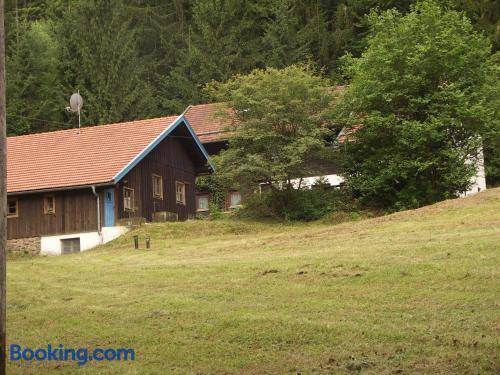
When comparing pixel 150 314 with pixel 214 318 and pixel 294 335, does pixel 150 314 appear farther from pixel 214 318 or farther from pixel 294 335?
pixel 294 335

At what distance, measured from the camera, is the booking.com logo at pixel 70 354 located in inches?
499

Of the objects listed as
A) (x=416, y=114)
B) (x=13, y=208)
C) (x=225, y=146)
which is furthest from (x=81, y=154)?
(x=416, y=114)

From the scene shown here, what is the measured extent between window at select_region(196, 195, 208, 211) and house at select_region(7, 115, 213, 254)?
667 cm

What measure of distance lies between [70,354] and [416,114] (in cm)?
2850

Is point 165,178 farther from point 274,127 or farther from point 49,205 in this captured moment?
point 49,205

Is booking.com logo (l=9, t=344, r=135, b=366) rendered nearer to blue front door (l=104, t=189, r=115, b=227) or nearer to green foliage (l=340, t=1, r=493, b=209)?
blue front door (l=104, t=189, r=115, b=227)

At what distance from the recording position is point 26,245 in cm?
3591

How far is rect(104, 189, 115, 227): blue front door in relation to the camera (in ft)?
115

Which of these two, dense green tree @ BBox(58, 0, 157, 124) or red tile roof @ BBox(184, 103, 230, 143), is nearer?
red tile roof @ BBox(184, 103, 230, 143)

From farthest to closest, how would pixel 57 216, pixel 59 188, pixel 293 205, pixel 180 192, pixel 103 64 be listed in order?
pixel 103 64 → pixel 180 192 → pixel 293 205 → pixel 57 216 → pixel 59 188

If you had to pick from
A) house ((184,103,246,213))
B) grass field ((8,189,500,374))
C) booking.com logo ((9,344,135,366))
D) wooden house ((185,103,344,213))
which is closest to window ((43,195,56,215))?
wooden house ((185,103,344,213))

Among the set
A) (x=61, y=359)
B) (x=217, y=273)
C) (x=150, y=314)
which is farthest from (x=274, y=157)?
(x=61, y=359)

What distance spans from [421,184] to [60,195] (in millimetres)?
15248

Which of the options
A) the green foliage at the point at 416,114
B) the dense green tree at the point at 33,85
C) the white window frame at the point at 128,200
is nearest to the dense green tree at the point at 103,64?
the dense green tree at the point at 33,85
